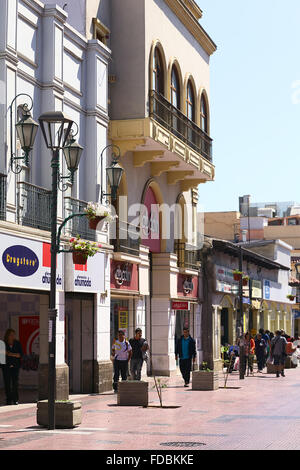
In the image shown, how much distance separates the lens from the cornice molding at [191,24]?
31.8 meters

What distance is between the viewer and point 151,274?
105 ft

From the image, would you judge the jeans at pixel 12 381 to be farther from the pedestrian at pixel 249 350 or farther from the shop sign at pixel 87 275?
the pedestrian at pixel 249 350

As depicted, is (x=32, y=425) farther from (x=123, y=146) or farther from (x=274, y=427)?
(x=123, y=146)

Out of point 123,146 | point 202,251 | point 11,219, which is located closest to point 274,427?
point 11,219

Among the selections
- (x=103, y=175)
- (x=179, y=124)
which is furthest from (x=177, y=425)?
(x=179, y=124)

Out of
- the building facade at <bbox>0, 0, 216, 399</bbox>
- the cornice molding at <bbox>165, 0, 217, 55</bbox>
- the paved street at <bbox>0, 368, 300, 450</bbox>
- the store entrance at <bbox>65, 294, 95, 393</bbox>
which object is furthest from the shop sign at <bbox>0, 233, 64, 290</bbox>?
the cornice molding at <bbox>165, 0, 217, 55</bbox>

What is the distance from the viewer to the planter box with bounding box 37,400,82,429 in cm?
1547

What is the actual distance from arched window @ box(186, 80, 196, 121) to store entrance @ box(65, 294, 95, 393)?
12.3 meters

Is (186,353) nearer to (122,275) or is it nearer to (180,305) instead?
(122,275)

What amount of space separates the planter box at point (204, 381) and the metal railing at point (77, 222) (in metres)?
4.69

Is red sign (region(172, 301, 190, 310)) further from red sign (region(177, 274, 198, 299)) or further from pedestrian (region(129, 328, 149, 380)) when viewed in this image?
pedestrian (region(129, 328, 149, 380))

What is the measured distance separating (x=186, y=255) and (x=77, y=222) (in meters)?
11.4

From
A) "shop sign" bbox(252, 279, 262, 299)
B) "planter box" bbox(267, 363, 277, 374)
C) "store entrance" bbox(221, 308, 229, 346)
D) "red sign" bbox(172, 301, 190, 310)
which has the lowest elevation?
"planter box" bbox(267, 363, 277, 374)

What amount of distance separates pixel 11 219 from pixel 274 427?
7.50 m
